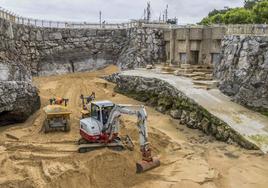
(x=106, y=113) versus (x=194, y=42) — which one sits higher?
(x=194, y=42)

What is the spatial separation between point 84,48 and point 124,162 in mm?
24807

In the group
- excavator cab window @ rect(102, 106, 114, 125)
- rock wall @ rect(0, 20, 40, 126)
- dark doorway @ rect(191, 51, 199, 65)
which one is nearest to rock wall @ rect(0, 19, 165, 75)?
dark doorway @ rect(191, 51, 199, 65)

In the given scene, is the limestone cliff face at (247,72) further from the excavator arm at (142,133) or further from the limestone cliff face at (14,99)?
the limestone cliff face at (14,99)

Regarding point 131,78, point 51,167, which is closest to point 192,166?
point 51,167

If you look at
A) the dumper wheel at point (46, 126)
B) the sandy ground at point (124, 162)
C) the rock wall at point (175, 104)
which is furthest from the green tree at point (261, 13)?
the dumper wheel at point (46, 126)

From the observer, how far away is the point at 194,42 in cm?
3456

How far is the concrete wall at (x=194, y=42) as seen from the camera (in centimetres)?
3231

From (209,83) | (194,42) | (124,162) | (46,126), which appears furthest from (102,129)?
(194,42)

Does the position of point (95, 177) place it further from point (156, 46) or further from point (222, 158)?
point (156, 46)

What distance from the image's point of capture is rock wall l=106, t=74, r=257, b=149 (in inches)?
775

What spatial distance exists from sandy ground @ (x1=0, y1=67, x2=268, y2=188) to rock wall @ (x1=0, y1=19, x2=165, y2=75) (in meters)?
14.5

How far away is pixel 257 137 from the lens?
61.3ft

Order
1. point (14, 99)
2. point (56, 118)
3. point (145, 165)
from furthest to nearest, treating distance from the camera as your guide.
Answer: point (14, 99) < point (56, 118) < point (145, 165)

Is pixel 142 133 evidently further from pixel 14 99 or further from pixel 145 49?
pixel 145 49
